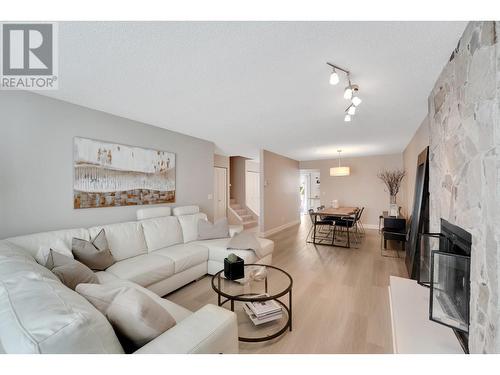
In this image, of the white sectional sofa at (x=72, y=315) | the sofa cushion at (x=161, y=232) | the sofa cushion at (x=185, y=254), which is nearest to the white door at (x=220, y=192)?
the sofa cushion at (x=161, y=232)

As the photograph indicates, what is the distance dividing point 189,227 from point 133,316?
2.40m

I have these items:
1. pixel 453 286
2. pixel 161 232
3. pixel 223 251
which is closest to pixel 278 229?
pixel 223 251

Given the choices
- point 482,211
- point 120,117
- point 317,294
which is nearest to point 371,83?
point 482,211

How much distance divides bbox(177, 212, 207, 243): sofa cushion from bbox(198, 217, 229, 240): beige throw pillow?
0.09 m

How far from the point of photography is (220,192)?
650 centimetres

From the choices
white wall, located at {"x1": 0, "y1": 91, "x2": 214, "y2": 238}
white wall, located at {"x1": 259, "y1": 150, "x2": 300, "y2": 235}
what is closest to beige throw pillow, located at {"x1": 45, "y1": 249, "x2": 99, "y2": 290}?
white wall, located at {"x1": 0, "y1": 91, "x2": 214, "y2": 238}

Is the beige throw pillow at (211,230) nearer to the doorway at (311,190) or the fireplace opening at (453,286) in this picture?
the fireplace opening at (453,286)

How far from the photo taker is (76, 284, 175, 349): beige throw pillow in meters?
1.00

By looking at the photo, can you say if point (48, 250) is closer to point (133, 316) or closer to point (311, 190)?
point (133, 316)

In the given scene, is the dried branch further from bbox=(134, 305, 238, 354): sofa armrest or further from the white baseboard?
bbox=(134, 305, 238, 354): sofa armrest

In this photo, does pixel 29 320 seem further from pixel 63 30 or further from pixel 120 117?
pixel 120 117

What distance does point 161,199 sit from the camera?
3.50 m

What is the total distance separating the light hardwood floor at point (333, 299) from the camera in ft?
5.64

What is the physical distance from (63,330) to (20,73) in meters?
2.35
